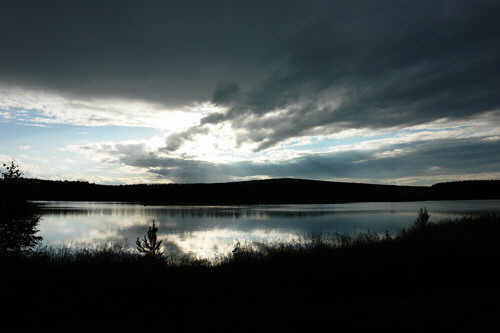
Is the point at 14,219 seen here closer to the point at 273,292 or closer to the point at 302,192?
the point at 273,292

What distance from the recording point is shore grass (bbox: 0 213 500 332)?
8.15 meters

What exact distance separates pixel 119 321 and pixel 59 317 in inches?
77.9

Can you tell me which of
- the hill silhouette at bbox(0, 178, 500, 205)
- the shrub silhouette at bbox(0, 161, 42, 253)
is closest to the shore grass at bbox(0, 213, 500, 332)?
the shrub silhouette at bbox(0, 161, 42, 253)

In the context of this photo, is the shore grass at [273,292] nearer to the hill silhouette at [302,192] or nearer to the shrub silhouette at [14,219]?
the shrub silhouette at [14,219]

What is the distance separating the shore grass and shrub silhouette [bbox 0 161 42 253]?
18.0 feet

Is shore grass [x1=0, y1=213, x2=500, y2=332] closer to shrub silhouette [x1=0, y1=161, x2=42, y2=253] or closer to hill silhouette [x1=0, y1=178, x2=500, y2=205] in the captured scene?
shrub silhouette [x1=0, y1=161, x2=42, y2=253]

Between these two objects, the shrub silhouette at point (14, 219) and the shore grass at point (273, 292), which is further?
the shrub silhouette at point (14, 219)

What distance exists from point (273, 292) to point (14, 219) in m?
19.9

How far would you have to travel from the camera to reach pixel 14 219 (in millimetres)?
19703

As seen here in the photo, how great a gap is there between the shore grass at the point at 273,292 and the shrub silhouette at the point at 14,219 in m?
5.48

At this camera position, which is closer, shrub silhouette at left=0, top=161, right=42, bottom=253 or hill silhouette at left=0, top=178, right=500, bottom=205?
shrub silhouette at left=0, top=161, right=42, bottom=253

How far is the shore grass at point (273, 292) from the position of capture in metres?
8.15

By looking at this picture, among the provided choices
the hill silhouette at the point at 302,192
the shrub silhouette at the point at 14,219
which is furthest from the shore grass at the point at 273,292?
the hill silhouette at the point at 302,192

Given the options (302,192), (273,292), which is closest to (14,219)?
(273,292)
